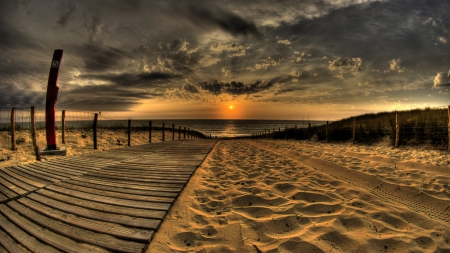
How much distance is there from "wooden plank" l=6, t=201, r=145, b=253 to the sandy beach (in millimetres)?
220

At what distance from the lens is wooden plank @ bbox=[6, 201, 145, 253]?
202cm

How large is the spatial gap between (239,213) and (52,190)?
10.4 ft

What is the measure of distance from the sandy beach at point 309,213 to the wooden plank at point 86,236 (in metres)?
0.22

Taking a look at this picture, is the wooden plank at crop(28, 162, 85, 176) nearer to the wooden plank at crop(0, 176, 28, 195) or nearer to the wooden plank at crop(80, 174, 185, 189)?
the wooden plank at crop(80, 174, 185, 189)

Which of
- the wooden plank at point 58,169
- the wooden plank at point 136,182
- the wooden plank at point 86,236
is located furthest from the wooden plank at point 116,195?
the wooden plank at point 58,169

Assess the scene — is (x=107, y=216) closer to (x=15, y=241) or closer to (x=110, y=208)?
(x=110, y=208)

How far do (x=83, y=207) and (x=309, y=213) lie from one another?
3193 mm

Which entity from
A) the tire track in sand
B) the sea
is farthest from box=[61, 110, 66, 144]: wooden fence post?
the tire track in sand

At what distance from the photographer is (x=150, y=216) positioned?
8.54 feet

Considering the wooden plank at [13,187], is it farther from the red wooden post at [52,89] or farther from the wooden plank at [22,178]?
the red wooden post at [52,89]

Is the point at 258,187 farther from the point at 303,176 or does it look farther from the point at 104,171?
the point at 104,171

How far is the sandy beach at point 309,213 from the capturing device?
225 centimetres

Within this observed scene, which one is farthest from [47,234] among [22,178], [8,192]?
[22,178]

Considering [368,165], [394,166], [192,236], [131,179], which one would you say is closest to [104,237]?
[192,236]
